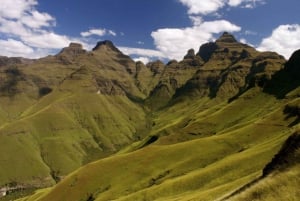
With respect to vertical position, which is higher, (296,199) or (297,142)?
(297,142)

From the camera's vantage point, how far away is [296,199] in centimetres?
3931

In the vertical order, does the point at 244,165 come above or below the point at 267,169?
below

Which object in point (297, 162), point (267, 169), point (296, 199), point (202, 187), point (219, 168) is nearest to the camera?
point (296, 199)

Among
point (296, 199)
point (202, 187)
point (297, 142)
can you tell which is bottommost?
point (202, 187)

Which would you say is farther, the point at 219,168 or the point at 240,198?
the point at 219,168

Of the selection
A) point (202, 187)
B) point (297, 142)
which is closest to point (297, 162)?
point (297, 142)

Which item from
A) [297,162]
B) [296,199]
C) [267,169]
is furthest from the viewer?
[267,169]

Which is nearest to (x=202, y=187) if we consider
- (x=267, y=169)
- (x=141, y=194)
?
(x=141, y=194)

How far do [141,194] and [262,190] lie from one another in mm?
137412

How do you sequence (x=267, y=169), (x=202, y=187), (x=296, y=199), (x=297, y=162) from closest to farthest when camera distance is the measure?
(x=296, y=199) < (x=297, y=162) < (x=267, y=169) < (x=202, y=187)

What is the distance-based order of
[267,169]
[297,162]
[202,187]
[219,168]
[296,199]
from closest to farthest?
[296,199], [297,162], [267,169], [202,187], [219,168]

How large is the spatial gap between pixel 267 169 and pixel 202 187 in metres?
116

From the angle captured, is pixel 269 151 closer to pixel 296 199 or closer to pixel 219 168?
pixel 219 168

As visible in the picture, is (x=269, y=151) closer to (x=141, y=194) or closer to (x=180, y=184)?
(x=180, y=184)
